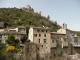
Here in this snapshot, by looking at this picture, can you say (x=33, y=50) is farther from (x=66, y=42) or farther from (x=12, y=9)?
(x=12, y=9)

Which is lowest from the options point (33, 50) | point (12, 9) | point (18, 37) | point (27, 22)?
point (33, 50)

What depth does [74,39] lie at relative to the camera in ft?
145

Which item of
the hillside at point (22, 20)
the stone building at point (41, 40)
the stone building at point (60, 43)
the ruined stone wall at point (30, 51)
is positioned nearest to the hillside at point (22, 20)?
the hillside at point (22, 20)

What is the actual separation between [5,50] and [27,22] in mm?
20909

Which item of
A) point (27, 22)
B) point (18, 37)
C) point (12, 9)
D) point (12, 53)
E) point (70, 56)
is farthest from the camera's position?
point (12, 9)

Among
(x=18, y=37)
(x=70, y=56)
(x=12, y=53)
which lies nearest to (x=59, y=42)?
(x=70, y=56)

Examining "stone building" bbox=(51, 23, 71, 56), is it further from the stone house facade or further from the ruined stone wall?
the ruined stone wall

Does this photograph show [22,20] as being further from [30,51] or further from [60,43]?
[30,51]

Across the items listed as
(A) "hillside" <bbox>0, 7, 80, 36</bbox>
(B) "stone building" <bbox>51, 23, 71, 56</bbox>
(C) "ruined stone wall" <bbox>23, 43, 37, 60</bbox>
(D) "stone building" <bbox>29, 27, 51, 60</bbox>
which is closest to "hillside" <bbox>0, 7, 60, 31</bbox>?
(A) "hillside" <bbox>0, 7, 80, 36</bbox>

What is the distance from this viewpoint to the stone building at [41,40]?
29.0 m

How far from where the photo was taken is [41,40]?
29.5m

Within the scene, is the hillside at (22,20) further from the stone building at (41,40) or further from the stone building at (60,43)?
the stone building at (41,40)

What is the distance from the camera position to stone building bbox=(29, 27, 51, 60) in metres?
29.0

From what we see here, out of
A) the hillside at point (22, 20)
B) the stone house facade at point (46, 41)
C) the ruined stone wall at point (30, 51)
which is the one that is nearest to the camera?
the ruined stone wall at point (30, 51)
